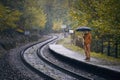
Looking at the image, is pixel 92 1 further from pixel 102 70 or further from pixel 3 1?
pixel 3 1

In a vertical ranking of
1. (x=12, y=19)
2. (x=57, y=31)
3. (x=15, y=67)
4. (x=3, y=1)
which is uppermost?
(x=3, y=1)

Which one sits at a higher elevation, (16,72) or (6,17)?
(6,17)

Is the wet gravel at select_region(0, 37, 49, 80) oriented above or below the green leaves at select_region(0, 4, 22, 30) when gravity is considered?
below

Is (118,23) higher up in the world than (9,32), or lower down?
higher up

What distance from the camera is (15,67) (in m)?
18.5

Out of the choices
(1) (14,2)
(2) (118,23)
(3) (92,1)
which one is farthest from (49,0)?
(2) (118,23)

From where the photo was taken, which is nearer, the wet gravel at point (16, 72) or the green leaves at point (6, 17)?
the wet gravel at point (16, 72)

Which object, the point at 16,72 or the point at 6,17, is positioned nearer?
the point at 16,72

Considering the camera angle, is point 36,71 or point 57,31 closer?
point 36,71

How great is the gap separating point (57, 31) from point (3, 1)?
55.8 metres

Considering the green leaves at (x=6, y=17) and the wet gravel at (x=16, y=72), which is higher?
the green leaves at (x=6, y=17)

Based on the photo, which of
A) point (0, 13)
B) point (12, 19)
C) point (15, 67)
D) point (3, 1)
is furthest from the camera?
point (3, 1)

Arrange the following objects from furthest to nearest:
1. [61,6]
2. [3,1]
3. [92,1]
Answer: [61,6], [3,1], [92,1]

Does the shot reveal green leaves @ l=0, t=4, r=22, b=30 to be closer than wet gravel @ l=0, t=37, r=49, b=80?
No
